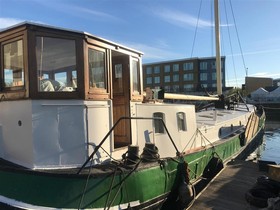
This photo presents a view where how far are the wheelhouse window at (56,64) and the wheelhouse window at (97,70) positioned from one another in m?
0.33

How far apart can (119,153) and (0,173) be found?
2.34 meters

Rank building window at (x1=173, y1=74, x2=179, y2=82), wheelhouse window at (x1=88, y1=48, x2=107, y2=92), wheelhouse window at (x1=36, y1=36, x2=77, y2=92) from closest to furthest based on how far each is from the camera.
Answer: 1. wheelhouse window at (x1=36, y1=36, x2=77, y2=92)
2. wheelhouse window at (x1=88, y1=48, x2=107, y2=92)
3. building window at (x1=173, y1=74, x2=179, y2=82)

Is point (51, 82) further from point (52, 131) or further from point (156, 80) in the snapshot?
point (156, 80)

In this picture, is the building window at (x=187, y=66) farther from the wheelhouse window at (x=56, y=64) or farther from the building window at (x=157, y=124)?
the wheelhouse window at (x=56, y=64)

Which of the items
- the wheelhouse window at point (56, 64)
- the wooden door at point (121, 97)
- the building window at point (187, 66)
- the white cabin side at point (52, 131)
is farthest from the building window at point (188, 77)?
the wheelhouse window at point (56, 64)

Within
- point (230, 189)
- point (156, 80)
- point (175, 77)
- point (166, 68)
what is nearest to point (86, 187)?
point (230, 189)

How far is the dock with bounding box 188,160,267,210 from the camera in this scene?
773cm

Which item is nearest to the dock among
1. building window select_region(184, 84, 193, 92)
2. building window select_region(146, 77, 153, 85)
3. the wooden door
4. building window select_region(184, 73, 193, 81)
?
the wooden door

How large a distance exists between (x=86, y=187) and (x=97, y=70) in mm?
2262

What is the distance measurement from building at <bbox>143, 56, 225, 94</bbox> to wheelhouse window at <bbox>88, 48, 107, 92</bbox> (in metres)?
71.5

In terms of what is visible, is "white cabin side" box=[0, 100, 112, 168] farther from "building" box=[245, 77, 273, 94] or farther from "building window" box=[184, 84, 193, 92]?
"building" box=[245, 77, 273, 94]

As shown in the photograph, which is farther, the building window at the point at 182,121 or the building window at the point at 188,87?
the building window at the point at 188,87

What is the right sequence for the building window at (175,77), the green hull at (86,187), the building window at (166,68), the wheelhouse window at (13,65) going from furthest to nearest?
the building window at (166,68), the building window at (175,77), the wheelhouse window at (13,65), the green hull at (86,187)

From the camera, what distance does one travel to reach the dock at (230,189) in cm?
773
